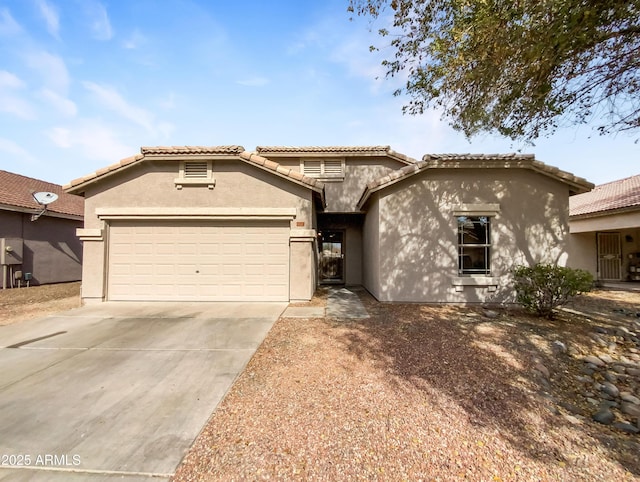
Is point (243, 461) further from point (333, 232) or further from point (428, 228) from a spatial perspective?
point (333, 232)

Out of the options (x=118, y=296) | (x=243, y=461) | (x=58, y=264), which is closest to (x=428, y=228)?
(x=243, y=461)

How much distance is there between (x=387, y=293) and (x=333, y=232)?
537 centimetres

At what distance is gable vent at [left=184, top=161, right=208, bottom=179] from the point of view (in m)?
8.77

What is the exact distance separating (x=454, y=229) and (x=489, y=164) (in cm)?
211

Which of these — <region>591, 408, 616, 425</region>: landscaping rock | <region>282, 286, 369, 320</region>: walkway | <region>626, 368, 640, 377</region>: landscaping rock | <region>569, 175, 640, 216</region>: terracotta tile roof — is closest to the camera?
<region>591, 408, 616, 425</region>: landscaping rock

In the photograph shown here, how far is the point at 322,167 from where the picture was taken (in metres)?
12.9

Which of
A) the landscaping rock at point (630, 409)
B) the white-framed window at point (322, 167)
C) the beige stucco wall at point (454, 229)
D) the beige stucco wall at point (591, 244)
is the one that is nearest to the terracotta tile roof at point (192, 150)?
the beige stucco wall at point (454, 229)

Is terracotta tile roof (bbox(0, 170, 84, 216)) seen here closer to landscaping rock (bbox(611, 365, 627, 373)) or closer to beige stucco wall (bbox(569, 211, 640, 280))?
landscaping rock (bbox(611, 365, 627, 373))


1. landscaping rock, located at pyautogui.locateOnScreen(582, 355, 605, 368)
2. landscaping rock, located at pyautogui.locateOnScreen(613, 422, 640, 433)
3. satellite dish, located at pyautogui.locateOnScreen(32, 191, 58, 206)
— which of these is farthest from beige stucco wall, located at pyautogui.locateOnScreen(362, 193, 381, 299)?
satellite dish, located at pyautogui.locateOnScreen(32, 191, 58, 206)

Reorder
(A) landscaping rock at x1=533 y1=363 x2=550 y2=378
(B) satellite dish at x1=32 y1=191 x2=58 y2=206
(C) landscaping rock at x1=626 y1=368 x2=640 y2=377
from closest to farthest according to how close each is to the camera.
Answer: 1. (A) landscaping rock at x1=533 y1=363 x2=550 y2=378
2. (C) landscaping rock at x1=626 y1=368 x2=640 y2=377
3. (B) satellite dish at x1=32 y1=191 x2=58 y2=206

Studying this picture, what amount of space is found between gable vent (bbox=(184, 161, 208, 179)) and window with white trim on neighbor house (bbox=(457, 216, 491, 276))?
313 inches

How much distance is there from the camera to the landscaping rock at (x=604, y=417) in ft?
10.5

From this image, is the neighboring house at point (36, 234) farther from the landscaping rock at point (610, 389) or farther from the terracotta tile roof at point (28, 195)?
the landscaping rock at point (610, 389)

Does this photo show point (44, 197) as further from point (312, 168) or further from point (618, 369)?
point (618, 369)
